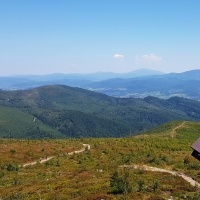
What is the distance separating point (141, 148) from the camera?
71.9m

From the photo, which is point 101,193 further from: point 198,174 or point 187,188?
point 198,174

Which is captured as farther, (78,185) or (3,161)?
(3,161)

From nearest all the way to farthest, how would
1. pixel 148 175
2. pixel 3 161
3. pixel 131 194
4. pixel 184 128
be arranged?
pixel 131 194, pixel 148 175, pixel 3 161, pixel 184 128

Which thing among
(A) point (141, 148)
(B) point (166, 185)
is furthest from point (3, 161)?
(B) point (166, 185)

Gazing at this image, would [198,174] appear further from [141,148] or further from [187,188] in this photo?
[141,148]

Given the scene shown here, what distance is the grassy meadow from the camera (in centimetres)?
3169

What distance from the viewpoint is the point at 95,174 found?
147 ft

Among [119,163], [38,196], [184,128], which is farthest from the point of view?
[184,128]

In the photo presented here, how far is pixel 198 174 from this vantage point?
4309cm

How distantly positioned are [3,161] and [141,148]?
2664 centimetres

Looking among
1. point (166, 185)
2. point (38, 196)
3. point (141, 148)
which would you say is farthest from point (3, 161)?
point (166, 185)

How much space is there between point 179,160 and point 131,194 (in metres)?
29.8

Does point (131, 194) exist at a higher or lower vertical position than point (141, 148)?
higher

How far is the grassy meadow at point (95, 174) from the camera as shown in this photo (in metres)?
31.7
